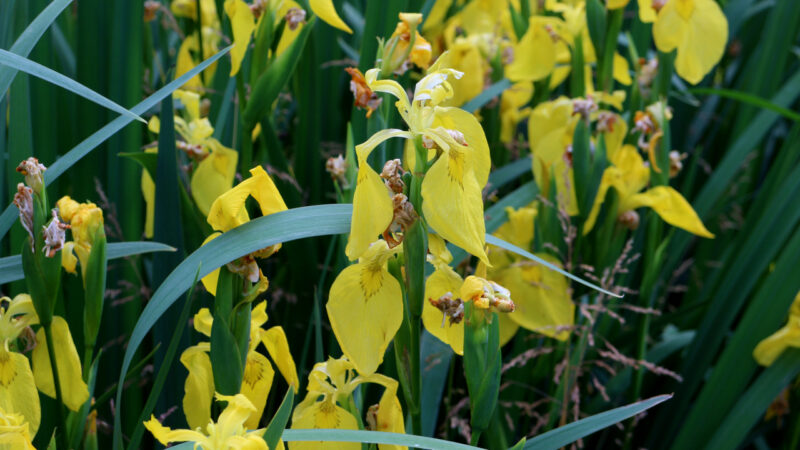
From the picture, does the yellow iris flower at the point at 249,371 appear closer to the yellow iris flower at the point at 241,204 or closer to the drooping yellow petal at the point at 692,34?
the yellow iris flower at the point at 241,204

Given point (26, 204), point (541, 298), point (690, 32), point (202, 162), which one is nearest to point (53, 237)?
point (26, 204)

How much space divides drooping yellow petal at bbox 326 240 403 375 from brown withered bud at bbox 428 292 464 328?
5cm

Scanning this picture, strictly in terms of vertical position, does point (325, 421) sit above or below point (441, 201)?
below

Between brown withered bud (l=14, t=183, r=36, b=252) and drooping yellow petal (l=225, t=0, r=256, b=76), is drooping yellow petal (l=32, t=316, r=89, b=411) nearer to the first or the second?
brown withered bud (l=14, t=183, r=36, b=252)

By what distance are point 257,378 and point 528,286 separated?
46 cm

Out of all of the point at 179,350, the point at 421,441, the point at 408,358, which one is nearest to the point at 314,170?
the point at 179,350

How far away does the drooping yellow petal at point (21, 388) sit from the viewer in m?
0.64

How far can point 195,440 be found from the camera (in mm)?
488

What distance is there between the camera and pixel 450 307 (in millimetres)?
628

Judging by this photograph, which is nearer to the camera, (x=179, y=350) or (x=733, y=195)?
(x=179, y=350)

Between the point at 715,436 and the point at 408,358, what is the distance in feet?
1.70

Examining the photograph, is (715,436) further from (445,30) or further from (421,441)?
(445,30)

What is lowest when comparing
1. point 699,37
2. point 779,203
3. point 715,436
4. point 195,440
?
point 715,436

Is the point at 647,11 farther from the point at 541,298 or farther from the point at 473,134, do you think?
the point at 473,134
